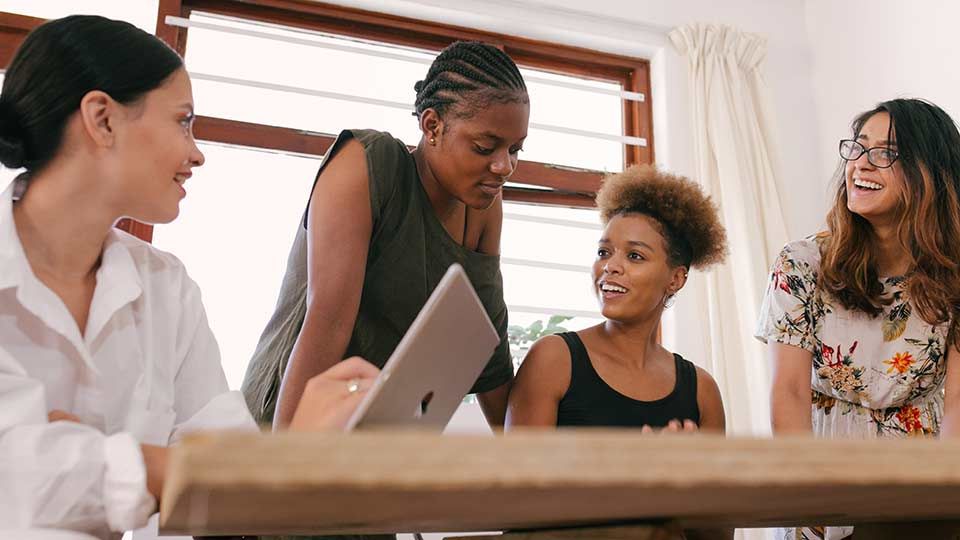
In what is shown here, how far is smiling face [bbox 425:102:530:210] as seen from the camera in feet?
5.13

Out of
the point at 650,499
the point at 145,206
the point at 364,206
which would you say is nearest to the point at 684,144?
the point at 364,206

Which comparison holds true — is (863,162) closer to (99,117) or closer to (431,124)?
(431,124)

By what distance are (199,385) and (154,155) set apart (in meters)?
0.30

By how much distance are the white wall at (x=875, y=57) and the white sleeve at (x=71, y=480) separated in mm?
2840

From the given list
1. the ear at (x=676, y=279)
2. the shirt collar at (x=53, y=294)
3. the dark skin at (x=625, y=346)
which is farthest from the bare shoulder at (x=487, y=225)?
the shirt collar at (x=53, y=294)

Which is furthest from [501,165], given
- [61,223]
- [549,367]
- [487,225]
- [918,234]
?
[918,234]

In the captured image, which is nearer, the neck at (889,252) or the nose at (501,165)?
the nose at (501,165)

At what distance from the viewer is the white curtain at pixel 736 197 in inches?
118

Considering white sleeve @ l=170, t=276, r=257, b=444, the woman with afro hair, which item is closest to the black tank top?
the woman with afro hair

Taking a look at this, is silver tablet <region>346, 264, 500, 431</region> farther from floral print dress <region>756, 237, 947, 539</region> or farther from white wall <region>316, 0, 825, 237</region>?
white wall <region>316, 0, 825, 237</region>

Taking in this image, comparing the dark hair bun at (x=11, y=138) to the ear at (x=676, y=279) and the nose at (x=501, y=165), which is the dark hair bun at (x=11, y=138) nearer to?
the nose at (x=501, y=165)

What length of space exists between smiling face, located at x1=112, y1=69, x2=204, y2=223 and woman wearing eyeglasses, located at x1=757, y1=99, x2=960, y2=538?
1111 millimetres

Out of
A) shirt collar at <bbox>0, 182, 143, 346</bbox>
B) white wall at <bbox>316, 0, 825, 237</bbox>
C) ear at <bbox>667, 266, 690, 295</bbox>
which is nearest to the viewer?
shirt collar at <bbox>0, 182, 143, 346</bbox>

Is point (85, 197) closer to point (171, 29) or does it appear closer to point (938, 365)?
point (938, 365)
